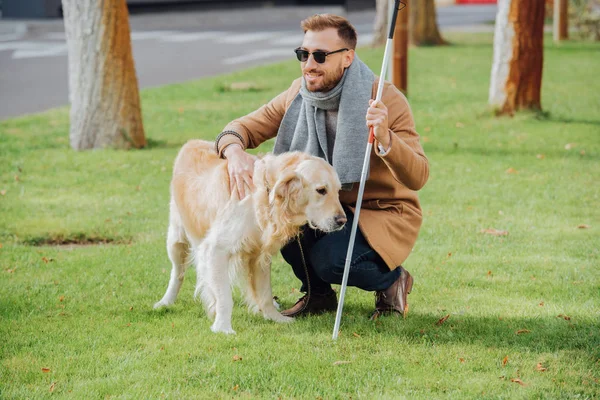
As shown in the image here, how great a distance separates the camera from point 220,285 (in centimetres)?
505

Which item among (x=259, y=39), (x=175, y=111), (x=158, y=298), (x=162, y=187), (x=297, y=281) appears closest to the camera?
(x=158, y=298)

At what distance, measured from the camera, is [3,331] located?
5.05m

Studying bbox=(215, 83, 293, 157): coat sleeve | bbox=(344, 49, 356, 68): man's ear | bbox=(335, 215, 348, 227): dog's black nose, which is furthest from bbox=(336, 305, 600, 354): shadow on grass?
bbox=(344, 49, 356, 68): man's ear

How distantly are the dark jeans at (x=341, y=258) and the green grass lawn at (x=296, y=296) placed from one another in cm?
26

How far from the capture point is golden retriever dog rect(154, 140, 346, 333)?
4.66m

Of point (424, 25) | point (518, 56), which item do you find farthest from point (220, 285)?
point (424, 25)

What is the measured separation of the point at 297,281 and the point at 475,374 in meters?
2.02

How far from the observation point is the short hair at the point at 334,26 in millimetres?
4879

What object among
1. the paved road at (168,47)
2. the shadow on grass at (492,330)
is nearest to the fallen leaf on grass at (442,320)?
the shadow on grass at (492,330)

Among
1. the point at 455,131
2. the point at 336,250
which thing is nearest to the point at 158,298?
the point at 336,250

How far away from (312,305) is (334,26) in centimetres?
174

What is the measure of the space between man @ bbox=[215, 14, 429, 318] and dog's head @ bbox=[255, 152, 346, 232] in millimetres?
246

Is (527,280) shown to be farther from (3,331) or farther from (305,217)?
Result: (3,331)

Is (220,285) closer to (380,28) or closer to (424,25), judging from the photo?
(380,28)
